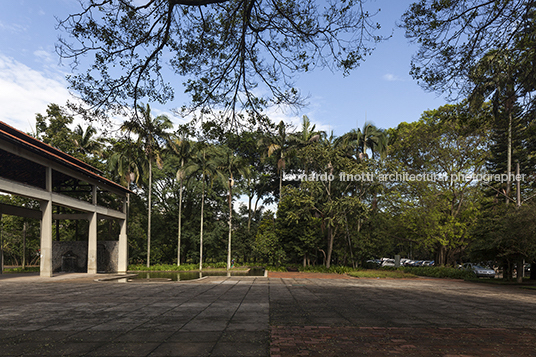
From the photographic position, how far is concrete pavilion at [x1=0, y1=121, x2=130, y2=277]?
18328mm

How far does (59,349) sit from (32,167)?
2453cm

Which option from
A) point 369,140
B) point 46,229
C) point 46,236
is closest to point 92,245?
point 46,236

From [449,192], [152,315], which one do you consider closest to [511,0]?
[152,315]

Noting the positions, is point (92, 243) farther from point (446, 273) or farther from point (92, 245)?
point (446, 273)

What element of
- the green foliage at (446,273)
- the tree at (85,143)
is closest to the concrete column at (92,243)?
the tree at (85,143)

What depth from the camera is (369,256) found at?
3288 cm

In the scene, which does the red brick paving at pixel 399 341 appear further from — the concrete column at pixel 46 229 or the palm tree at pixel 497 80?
the concrete column at pixel 46 229

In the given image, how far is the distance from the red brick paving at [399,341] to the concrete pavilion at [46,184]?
57.1 ft

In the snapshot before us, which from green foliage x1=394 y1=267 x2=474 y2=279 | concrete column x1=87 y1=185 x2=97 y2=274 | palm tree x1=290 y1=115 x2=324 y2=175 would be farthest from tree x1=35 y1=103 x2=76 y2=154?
green foliage x1=394 y1=267 x2=474 y2=279

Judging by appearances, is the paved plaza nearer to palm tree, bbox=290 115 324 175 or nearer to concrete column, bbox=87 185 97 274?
concrete column, bbox=87 185 97 274

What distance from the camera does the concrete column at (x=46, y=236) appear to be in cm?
2067

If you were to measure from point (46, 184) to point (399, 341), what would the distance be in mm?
21522

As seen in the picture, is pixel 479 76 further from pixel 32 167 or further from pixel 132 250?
pixel 132 250

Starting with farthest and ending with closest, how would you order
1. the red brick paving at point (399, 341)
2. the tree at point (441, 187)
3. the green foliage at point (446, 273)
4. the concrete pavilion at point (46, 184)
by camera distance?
the tree at point (441, 187) < the green foliage at point (446, 273) < the concrete pavilion at point (46, 184) < the red brick paving at point (399, 341)
